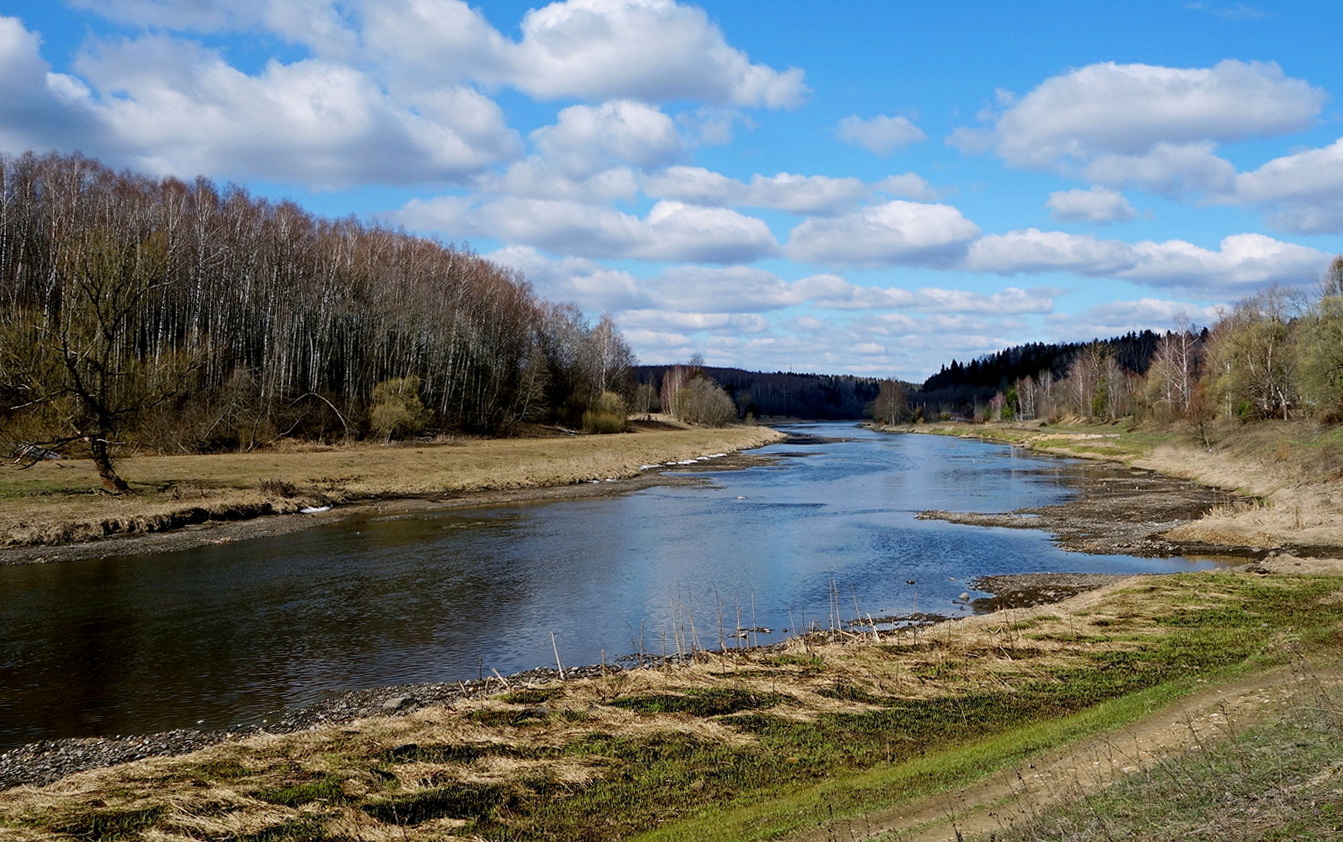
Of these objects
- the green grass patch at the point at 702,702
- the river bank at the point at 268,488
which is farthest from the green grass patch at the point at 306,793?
the river bank at the point at 268,488

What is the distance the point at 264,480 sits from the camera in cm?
4581

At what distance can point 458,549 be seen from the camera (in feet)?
109

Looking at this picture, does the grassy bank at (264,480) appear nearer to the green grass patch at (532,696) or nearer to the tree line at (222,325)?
the tree line at (222,325)

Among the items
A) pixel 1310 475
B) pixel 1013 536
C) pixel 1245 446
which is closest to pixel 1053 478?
pixel 1245 446

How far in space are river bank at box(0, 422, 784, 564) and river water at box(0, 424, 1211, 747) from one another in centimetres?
317

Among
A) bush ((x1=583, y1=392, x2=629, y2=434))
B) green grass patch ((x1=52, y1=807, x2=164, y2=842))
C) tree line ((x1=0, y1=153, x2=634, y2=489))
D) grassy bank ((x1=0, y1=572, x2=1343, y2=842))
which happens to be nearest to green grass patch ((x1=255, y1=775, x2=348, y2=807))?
grassy bank ((x1=0, y1=572, x2=1343, y2=842))

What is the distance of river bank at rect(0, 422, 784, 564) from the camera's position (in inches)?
1314

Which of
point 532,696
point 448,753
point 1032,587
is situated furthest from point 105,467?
point 1032,587

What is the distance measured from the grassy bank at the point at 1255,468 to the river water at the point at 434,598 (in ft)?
16.0

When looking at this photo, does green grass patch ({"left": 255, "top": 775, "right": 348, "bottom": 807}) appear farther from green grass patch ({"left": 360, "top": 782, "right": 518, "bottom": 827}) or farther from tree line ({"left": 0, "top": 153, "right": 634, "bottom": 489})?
tree line ({"left": 0, "top": 153, "right": 634, "bottom": 489})

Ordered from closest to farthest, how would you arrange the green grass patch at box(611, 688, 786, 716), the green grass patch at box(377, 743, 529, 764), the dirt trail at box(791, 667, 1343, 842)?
the dirt trail at box(791, 667, 1343, 842)
the green grass patch at box(377, 743, 529, 764)
the green grass patch at box(611, 688, 786, 716)

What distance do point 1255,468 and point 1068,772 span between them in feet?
162

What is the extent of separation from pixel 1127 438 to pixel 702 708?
283 feet

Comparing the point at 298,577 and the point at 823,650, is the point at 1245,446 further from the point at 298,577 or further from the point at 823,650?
the point at 298,577
